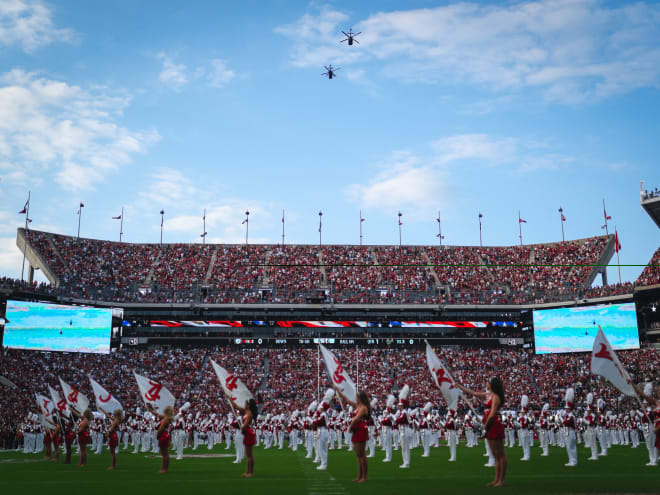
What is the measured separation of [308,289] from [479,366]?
1692 cm

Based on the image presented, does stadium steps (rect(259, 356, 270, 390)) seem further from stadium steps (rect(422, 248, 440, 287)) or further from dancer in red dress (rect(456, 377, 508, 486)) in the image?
dancer in red dress (rect(456, 377, 508, 486))

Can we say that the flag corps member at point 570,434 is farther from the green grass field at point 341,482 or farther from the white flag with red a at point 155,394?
the white flag with red a at point 155,394

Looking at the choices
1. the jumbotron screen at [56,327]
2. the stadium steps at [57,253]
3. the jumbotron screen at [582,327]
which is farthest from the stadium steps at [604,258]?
the stadium steps at [57,253]

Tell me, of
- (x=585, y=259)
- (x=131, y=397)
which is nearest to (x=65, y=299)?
(x=131, y=397)

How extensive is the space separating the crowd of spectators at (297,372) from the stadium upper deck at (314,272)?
4989mm

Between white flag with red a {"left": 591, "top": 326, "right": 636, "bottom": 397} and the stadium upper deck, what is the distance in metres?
41.8

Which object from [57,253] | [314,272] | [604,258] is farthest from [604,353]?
[57,253]

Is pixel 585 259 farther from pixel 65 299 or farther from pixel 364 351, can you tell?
pixel 65 299

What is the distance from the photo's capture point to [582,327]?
168ft

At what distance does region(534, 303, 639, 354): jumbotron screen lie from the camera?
1933 inches

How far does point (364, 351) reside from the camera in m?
55.2

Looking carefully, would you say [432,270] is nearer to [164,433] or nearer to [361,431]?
[164,433]

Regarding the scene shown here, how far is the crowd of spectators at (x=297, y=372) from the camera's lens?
4675 centimetres

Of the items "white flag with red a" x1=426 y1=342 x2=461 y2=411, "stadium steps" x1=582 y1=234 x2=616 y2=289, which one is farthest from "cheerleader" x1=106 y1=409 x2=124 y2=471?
"stadium steps" x1=582 y1=234 x2=616 y2=289
